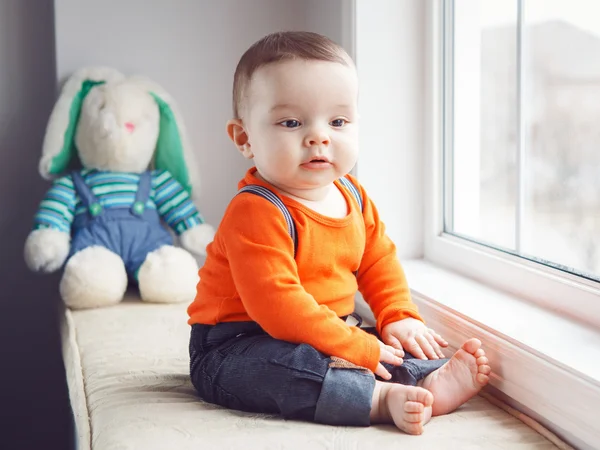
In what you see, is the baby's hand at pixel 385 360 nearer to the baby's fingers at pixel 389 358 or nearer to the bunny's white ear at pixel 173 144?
the baby's fingers at pixel 389 358

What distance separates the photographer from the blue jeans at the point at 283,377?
104 cm

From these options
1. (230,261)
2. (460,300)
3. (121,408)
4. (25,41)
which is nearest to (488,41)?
(460,300)

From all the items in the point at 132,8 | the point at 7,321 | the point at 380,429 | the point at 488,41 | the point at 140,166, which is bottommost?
the point at 7,321

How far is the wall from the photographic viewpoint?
2.05m

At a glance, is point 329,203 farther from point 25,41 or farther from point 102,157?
point 25,41

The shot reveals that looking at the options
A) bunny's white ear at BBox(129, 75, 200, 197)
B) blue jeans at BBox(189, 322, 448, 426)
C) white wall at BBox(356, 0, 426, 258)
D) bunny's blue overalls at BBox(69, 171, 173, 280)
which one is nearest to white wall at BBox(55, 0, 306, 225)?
bunny's white ear at BBox(129, 75, 200, 197)

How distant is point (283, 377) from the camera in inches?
41.9

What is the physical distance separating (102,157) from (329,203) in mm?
890

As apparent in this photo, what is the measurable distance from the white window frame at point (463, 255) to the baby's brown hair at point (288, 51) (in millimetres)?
523

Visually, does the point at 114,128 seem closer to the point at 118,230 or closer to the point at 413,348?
the point at 118,230

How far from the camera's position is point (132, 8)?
1999 mm

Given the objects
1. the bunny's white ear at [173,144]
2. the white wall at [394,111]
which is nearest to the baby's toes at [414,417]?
the white wall at [394,111]

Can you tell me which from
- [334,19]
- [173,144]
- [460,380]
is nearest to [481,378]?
[460,380]

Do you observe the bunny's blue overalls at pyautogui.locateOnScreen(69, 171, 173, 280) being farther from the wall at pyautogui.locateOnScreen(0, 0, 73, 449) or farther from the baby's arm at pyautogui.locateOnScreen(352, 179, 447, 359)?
the baby's arm at pyautogui.locateOnScreen(352, 179, 447, 359)
